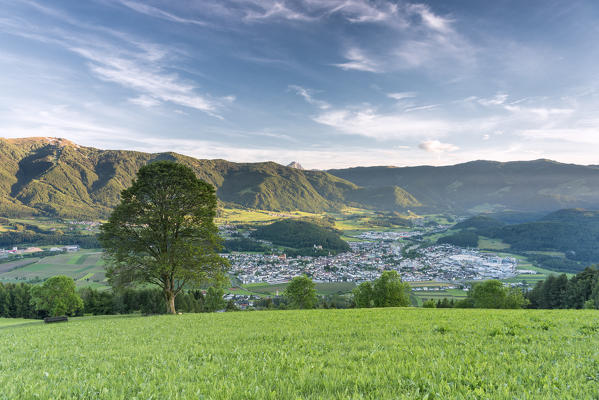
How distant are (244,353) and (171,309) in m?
23.5

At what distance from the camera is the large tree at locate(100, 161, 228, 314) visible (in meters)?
23.1

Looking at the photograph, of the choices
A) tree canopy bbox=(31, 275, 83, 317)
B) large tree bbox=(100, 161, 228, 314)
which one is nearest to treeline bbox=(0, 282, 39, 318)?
tree canopy bbox=(31, 275, 83, 317)

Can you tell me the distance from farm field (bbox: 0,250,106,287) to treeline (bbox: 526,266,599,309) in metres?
125

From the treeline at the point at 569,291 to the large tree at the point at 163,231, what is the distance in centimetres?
5950

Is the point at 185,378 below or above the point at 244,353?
above

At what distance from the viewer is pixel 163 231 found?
78.6 ft

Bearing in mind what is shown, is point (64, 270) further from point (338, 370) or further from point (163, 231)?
point (338, 370)

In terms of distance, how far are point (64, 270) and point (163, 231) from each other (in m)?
127

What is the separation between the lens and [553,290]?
5872cm

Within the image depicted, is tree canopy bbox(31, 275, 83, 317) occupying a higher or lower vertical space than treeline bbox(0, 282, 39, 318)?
higher

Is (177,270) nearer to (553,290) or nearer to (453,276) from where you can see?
(553,290)

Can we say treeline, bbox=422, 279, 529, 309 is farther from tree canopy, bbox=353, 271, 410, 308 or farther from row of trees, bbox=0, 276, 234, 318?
row of trees, bbox=0, 276, 234, 318

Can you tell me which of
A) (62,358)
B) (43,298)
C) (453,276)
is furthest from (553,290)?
(43,298)

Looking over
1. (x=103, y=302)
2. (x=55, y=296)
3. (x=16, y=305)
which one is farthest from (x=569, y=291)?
(x=16, y=305)
